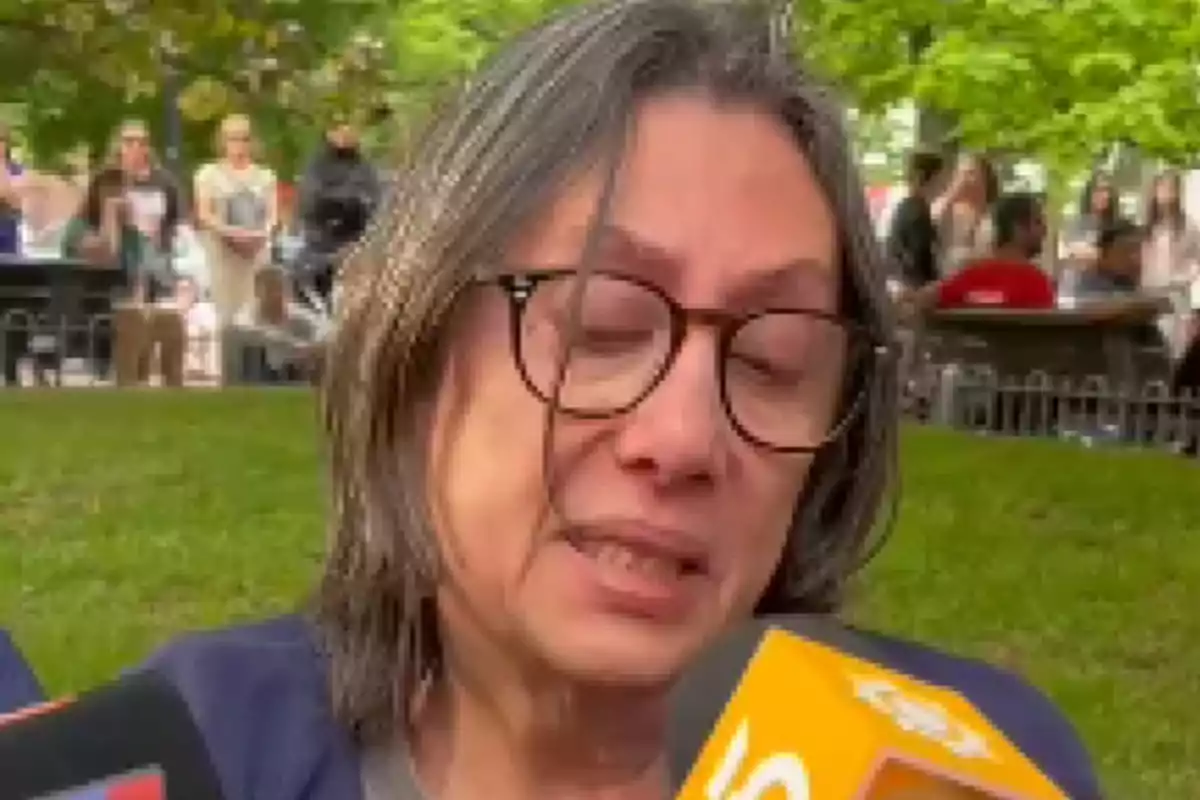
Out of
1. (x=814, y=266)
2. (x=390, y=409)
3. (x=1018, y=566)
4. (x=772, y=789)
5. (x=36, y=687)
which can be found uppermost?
(x=814, y=266)

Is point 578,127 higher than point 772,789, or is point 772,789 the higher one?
point 578,127

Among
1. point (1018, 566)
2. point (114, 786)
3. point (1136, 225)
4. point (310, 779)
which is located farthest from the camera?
point (1136, 225)

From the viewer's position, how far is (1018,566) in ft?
21.5

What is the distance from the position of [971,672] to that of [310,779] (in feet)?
1.59

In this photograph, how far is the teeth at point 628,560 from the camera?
123cm

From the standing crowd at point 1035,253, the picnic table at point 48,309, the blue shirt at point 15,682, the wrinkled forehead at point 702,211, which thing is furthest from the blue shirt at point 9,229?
the wrinkled forehead at point 702,211

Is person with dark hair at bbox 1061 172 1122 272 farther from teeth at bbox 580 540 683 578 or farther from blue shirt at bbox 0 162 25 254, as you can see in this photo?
teeth at bbox 580 540 683 578

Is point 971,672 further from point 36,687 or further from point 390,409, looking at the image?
point 36,687

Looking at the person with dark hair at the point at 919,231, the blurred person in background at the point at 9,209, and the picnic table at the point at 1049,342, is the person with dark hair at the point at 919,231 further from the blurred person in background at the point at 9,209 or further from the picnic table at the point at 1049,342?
the blurred person in background at the point at 9,209

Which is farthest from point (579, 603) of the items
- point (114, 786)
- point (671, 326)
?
point (114, 786)

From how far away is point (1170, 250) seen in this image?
1281cm

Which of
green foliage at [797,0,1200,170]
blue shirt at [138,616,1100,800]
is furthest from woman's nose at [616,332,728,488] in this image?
green foliage at [797,0,1200,170]

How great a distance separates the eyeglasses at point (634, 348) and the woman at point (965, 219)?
10779 mm

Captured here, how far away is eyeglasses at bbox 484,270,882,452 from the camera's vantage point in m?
1.25
